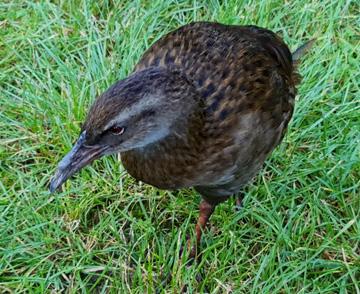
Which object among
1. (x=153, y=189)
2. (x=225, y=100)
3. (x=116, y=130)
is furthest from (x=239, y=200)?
(x=116, y=130)

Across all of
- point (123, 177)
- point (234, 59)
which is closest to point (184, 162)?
point (234, 59)

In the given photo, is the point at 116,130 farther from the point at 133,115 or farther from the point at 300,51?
the point at 300,51

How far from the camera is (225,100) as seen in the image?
3.16 m

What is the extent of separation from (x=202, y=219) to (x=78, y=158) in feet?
2.67

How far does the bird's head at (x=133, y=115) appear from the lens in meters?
2.90

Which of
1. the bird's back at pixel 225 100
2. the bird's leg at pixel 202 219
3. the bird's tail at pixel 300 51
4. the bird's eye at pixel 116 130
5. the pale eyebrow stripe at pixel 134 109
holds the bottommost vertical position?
the bird's leg at pixel 202 219

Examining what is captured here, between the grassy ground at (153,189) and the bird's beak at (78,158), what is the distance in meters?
0.64

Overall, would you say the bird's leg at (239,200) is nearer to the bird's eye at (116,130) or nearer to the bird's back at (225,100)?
the bird's back at (225,100)

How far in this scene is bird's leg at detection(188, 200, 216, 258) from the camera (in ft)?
11.7

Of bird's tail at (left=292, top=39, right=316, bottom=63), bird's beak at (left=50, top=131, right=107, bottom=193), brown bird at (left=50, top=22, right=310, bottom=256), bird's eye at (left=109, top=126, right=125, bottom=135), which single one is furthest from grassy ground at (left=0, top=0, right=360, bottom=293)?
bird's eye at (left=109, top=126, right=125, bottom=135)

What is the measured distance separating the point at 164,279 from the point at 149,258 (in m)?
0.12

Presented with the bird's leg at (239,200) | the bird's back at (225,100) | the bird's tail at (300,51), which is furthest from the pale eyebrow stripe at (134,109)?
the bird's tail at (300,51)

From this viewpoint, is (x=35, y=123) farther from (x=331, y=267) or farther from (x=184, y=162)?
(x=331, y=267)

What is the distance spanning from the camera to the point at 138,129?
299cm
